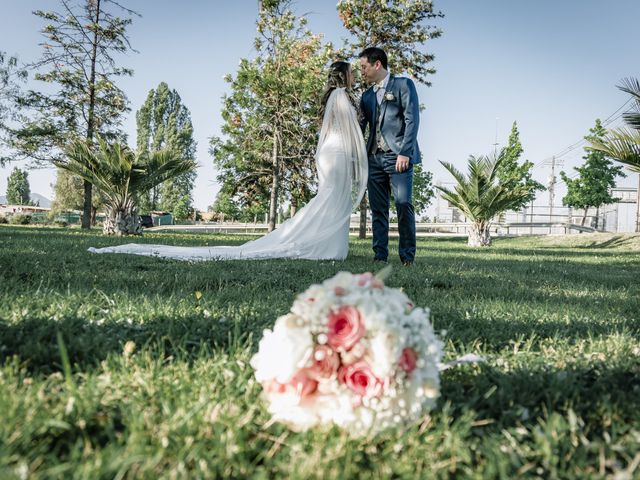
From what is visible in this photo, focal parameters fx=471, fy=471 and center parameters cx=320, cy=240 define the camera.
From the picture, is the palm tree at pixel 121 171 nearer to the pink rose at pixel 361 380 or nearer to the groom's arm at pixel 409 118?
the groom's arm at pixel 409 118

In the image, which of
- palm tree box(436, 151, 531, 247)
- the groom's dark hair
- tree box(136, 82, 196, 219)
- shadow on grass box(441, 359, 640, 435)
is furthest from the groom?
tree box(136, 82, 196, 219)

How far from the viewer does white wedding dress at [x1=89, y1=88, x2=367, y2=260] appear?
683 cm

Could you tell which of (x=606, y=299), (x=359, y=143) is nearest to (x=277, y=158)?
(x=359, y=143)

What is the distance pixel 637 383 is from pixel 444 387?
0.77 m

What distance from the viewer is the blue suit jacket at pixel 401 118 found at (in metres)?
5.84

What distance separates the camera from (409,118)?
230 inches

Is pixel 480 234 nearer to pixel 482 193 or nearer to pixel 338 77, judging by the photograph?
pixel 482 193

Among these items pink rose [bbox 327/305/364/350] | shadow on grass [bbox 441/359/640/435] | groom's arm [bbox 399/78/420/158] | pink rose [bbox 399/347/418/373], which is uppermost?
groom's arm [bbox 399/78/420/158]

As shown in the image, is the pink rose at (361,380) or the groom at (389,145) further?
the groom at (389,145)

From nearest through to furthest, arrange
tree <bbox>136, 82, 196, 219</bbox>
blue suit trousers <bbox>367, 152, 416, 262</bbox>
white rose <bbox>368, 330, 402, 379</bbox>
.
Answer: white rose <bbox>368, 330, 402, 379</bbox>
blue suit trousers <bbox>367, 152, 416, 262</bbox>
tree <bbox>136, 82, 196, 219</bbox>

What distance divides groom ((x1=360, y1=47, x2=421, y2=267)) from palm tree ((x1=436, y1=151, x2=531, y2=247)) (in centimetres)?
1028

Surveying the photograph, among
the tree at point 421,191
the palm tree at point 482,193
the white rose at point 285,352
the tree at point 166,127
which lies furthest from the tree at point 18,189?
the white rose at point 285,352

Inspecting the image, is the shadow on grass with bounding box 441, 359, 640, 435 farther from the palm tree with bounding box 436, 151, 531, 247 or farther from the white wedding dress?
the palm tree with bounding box 436, 151, 531, 247

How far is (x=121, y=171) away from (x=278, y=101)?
808cm
